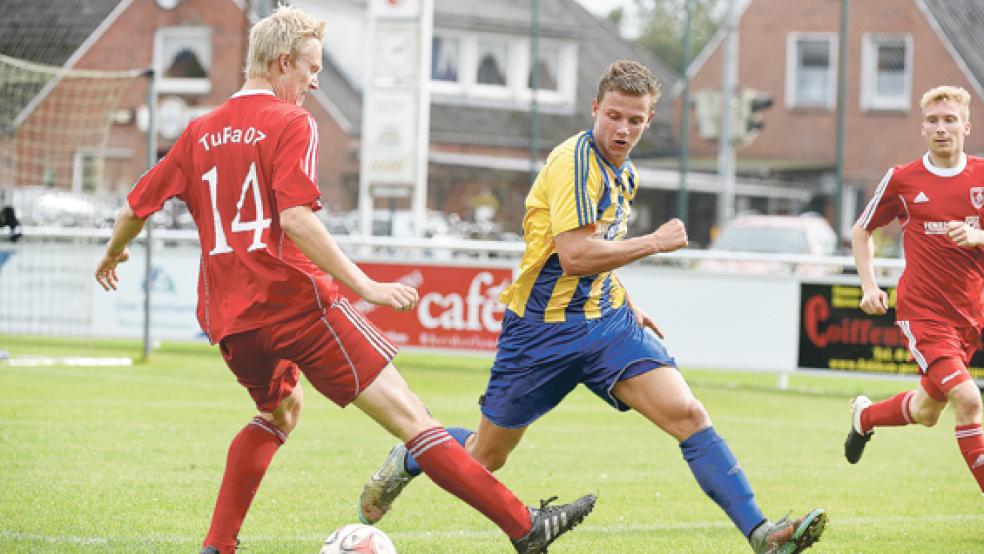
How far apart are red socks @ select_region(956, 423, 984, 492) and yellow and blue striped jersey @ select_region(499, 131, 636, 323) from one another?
2188 millimetres

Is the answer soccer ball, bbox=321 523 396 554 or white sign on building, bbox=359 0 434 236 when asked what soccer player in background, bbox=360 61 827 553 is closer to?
soccer ball, bbox=321 523 396 554

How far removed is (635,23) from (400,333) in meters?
83.9

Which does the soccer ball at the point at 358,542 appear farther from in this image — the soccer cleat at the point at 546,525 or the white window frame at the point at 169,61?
the white window frame at the point at 169,61

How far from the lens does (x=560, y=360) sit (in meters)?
6.52

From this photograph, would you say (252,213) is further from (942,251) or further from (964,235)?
(942,251)

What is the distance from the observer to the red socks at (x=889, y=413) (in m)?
8.80

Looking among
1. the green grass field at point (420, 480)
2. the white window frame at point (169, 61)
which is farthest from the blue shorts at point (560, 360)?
the white window frame at point (169, 61)

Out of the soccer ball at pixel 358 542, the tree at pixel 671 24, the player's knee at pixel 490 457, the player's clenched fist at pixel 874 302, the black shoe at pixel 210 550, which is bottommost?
the black shoe at pixel 210 550

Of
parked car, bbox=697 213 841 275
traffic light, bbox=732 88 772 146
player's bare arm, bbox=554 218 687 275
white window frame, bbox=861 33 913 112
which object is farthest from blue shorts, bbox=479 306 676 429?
white window frame, bbox=861 33 913 112

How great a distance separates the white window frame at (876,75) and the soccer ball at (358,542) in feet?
121

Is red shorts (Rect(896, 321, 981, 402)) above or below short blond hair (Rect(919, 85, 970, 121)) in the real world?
below

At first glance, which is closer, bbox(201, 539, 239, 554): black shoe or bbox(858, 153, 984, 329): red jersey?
bbox(201, 539, 239, 554): black shoe

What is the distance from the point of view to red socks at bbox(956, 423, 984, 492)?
7.65m

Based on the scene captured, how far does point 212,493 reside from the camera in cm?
848
